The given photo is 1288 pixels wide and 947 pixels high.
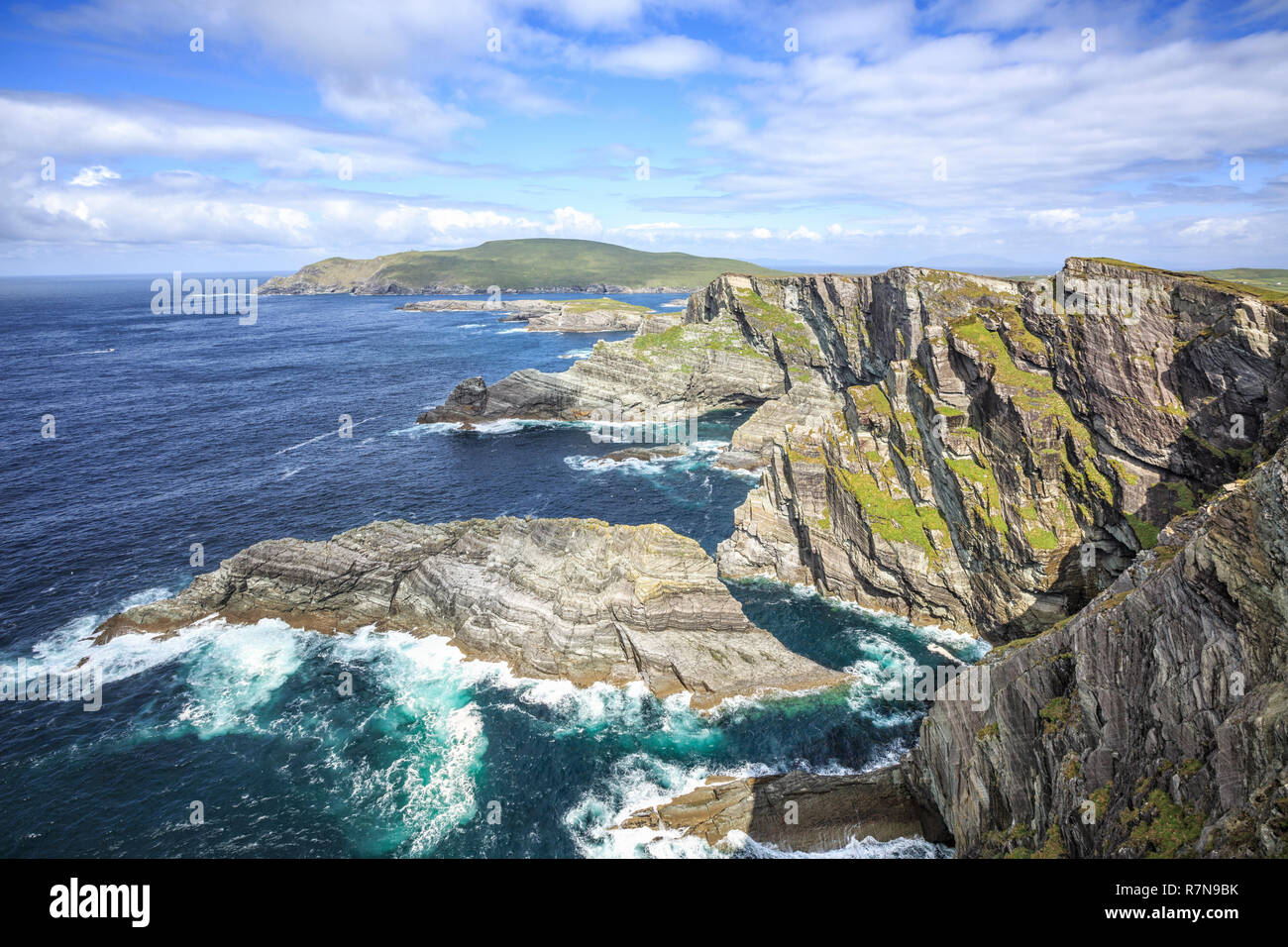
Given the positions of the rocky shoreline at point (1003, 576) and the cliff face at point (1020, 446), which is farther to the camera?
the cliff face at point (1020, 446)

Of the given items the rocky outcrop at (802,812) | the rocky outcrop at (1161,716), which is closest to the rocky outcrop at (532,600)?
the rocky outcrop at (802,812)

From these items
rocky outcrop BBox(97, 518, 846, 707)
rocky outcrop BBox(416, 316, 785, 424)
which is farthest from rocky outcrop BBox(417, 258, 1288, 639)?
rocky outcrop BBox(416, 316, 785, 424)

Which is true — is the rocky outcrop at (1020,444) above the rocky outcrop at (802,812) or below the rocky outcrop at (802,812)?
above

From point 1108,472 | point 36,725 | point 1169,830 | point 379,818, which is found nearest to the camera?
point 1169,830

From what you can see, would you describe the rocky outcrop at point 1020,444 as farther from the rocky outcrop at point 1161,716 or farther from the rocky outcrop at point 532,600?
the rocky outcrop at point 1161,716

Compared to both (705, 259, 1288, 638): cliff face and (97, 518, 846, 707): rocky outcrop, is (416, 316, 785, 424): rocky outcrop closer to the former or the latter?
(705, 259, 1288, 638): cliff face
